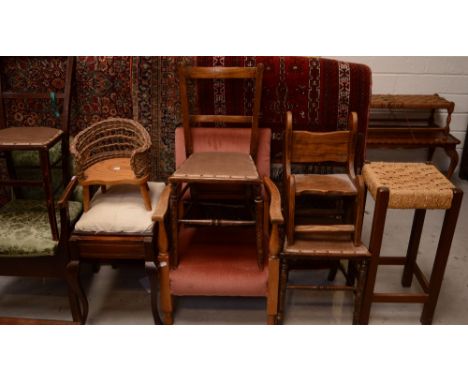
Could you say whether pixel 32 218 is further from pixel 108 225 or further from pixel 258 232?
pixel 258 232

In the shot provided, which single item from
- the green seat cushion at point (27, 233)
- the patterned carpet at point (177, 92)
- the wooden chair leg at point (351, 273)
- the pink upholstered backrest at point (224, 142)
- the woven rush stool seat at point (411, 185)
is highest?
the patterned carpet at point (177, 92)

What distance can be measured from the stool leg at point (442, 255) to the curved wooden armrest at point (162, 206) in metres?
1.42

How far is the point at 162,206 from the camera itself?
7.34 ft

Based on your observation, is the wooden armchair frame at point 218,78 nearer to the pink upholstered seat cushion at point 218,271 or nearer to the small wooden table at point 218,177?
the small wooden table at point 218,177

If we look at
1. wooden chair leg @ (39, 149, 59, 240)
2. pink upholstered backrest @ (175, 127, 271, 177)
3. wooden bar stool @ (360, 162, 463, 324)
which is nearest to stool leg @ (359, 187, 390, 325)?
wooden bar stool @ (360, 162, 463, 324)

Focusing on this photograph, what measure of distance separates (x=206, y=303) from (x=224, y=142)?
38.8 inches

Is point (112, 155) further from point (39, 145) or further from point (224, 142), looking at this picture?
point (224, 142)

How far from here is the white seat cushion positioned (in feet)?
7.25

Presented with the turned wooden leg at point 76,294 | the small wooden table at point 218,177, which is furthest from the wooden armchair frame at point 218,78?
the turned wooden leg at point 76,294

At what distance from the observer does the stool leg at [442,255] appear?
6.95 feet

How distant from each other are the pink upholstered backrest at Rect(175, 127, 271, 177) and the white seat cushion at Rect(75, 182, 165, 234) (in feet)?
1.24

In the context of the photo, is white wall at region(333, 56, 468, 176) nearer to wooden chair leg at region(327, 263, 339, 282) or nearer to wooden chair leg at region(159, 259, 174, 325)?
wooden chair leg at region(327, 263, 339, 282)

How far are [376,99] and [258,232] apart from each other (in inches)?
91.5

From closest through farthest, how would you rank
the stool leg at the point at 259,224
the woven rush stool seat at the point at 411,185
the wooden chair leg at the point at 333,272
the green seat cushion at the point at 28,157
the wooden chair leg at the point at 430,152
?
the woven rush stool seat at the point at 411,185, the stool leg at the point at 259,224, the green seat cushion at the point at 28,157, the wooden chair leg at the point at 333,272, the wooden chair leg at the point at 430,152
